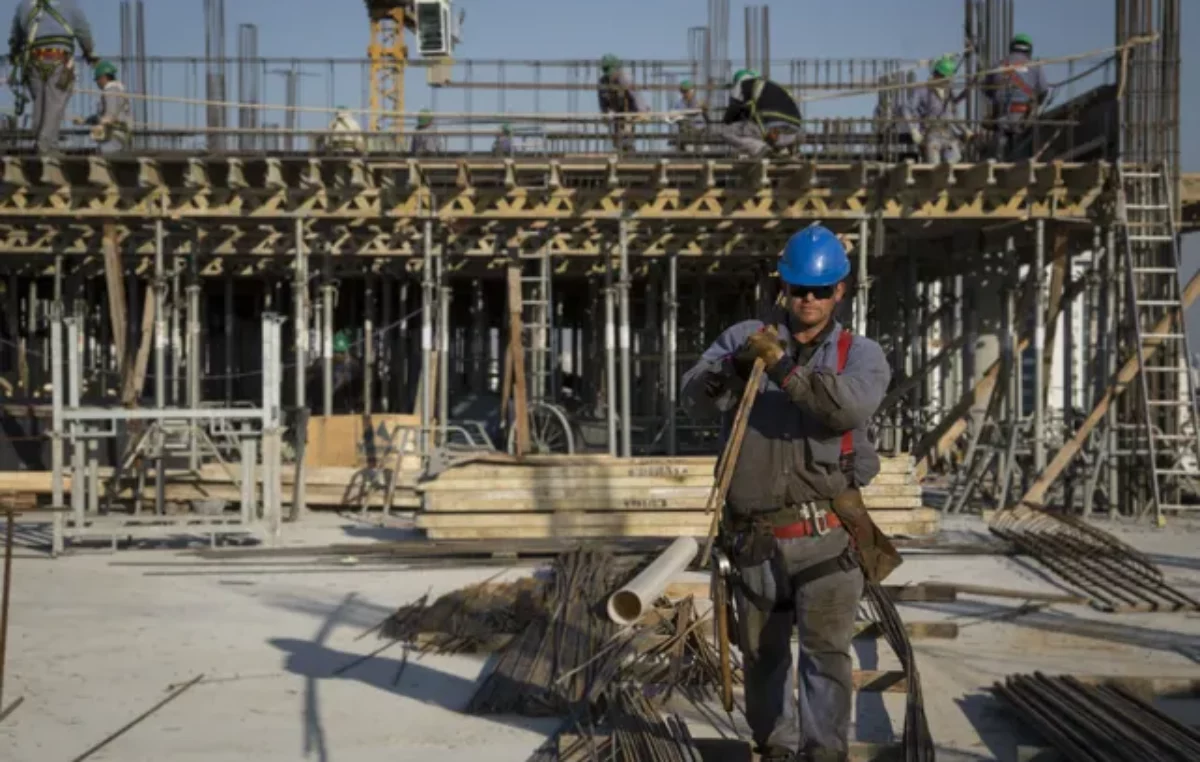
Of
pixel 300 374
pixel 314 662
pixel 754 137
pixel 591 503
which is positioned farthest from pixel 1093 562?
pixel 300 374

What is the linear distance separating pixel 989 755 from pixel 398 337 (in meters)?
21.5

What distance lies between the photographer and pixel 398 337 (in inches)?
1059

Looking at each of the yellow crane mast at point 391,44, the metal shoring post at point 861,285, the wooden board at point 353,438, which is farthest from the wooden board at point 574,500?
the yellow crane mast at point 391,44

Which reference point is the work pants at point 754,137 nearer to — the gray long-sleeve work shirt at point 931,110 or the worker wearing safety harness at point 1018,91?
the gray long-sleeve work shirt at point 931,110

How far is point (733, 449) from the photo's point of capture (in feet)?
17.2

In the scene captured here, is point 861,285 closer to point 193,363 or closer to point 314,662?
point 193,363

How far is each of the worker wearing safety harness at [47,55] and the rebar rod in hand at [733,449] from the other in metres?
14.2

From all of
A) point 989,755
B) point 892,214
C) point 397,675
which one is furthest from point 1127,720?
point 892,214

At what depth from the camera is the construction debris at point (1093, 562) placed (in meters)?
10.4

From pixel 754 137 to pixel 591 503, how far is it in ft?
20.1

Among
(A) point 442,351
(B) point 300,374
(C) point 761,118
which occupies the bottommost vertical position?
(B) point 300,374

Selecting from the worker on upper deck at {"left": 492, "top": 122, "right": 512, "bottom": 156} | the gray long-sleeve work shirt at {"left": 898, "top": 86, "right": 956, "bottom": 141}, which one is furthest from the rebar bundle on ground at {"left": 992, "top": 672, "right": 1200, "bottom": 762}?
the worker on upper deck at {"left": 492, "top": 122, "right": 512, "bottom": 156}

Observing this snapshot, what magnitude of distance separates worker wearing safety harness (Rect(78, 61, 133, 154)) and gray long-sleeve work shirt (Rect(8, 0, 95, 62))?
0.88m

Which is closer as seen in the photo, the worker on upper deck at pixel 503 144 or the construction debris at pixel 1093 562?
the construction debris at pixel 1093 562
